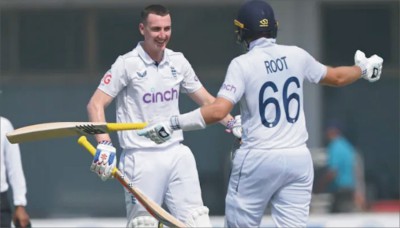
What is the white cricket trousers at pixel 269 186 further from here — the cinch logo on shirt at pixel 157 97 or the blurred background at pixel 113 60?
the blurred background at pixel 113 60

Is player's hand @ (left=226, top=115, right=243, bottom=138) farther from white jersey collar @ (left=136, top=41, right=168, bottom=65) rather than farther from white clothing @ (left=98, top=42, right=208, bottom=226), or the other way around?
white jersey collar @ (left=136, top=41, right=168, bottom=65)

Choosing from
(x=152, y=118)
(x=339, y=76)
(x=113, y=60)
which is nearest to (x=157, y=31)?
(x=152, y=118)

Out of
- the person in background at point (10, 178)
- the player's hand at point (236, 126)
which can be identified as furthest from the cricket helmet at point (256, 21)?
the person in background at point (10, 178)

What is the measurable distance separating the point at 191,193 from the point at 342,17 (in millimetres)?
8943

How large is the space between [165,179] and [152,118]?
16.6 inches

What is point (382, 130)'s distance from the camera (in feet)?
57.8

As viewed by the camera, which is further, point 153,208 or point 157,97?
point 157,97

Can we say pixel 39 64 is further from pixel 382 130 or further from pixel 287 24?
pixel 382 130

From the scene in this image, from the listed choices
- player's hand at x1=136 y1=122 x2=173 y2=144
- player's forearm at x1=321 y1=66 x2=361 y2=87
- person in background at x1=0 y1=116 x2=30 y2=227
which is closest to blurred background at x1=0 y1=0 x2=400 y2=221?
person in background at x1=0 y1=116 x2=30 y2=227

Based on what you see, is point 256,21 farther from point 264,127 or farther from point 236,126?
point 236,126

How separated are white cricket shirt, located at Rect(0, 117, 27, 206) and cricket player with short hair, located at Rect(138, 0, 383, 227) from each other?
267 cm

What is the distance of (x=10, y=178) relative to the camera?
10.0 m

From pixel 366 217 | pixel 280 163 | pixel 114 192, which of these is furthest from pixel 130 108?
pixel 114 192

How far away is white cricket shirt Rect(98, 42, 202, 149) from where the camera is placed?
28.7 feet
